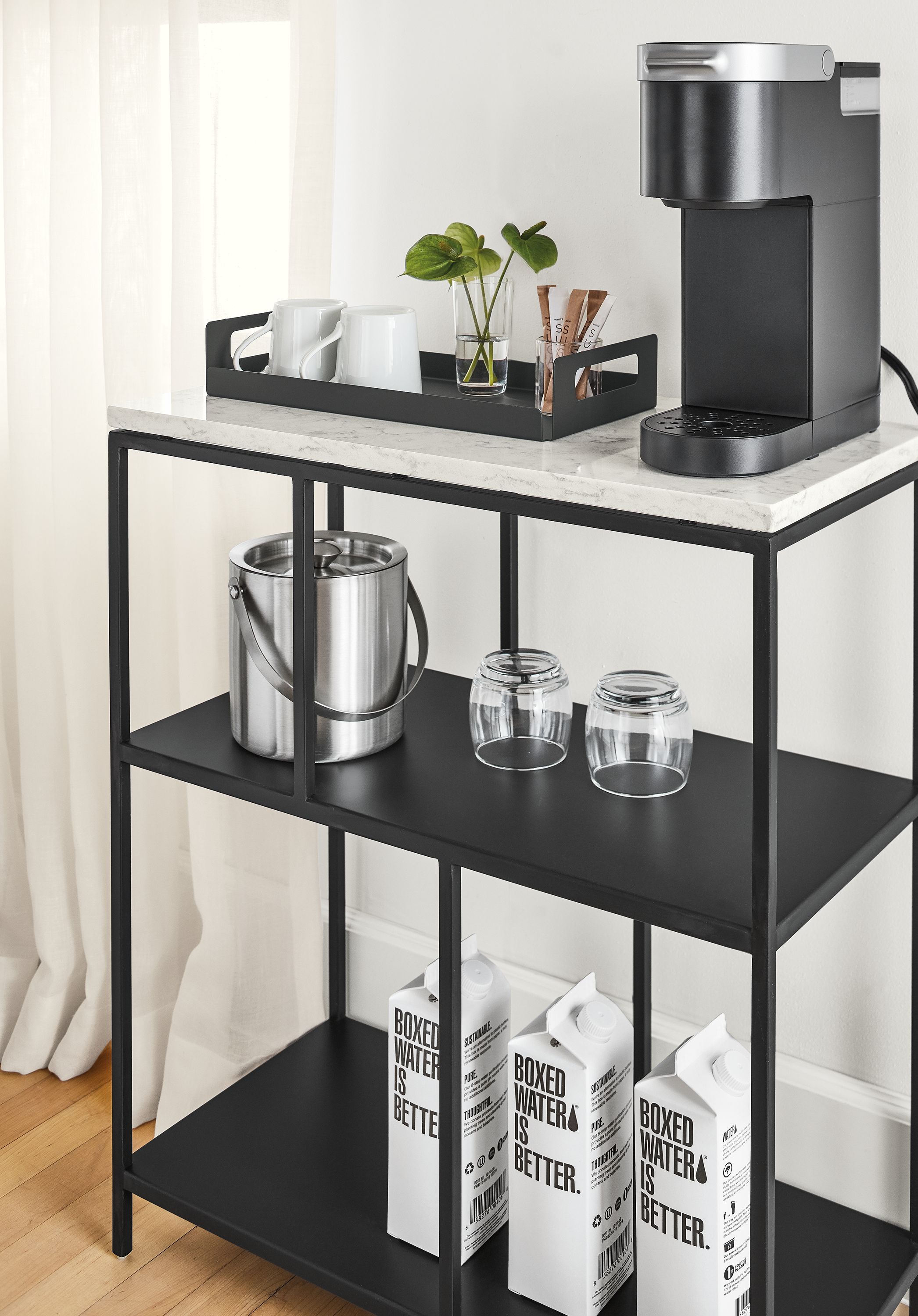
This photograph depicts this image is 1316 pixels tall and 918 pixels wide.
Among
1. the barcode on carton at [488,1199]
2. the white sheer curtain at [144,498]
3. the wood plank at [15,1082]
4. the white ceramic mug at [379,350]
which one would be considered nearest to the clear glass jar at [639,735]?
the white ceramic mug at [379,350]

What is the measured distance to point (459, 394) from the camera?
161cm

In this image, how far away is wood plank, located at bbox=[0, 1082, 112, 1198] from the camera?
6.54ft

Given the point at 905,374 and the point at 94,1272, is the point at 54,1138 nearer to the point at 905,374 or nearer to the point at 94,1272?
the point at 94,1272

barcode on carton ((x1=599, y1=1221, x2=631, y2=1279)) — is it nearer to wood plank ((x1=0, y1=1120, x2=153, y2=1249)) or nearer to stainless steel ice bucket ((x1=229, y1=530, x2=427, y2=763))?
stainless steel ice bucket ((x1=229, y1=530, x2=427, y2=763))

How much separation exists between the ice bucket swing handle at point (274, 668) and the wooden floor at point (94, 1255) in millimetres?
760

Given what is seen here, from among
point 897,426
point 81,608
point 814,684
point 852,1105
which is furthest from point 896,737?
point 81,608

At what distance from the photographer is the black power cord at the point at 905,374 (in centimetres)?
146

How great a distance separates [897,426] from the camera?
1452 millimetres

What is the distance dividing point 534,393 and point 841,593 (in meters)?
0.41

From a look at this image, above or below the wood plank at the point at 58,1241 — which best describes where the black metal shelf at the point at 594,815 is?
above

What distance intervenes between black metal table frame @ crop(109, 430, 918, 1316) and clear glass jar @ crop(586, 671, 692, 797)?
121 mm

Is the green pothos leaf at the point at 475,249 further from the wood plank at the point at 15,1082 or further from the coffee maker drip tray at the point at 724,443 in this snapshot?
the wood plank at the point at 15,1082

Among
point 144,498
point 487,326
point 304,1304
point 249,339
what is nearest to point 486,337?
point 487,326

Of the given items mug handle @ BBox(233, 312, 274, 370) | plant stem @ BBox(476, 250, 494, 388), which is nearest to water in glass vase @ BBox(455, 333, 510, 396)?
plant stem @ BBox(476, 250, 494, 388)
